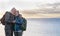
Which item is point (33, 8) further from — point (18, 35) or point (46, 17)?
point (18, 35)

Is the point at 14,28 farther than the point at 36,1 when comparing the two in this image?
No

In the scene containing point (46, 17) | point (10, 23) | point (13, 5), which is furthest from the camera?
point (46, 17)

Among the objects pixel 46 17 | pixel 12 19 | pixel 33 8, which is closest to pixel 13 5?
pixel 33 8

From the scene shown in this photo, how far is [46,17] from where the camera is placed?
736cm

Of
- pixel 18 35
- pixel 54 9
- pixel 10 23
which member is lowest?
pixel 18 35

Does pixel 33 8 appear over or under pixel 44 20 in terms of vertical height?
over

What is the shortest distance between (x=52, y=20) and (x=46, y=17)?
49 centimetres

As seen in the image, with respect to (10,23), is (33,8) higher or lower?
higher

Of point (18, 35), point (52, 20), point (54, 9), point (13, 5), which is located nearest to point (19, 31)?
point (18, 35)

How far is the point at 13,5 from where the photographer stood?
22.1ft

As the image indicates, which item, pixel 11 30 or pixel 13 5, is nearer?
pixel 11 30

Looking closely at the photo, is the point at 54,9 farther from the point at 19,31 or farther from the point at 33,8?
the point at 19,31

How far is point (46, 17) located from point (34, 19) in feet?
1.63

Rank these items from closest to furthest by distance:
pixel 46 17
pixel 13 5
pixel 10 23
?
pixel 10 23, pixel 13 5, pixel 46 17
